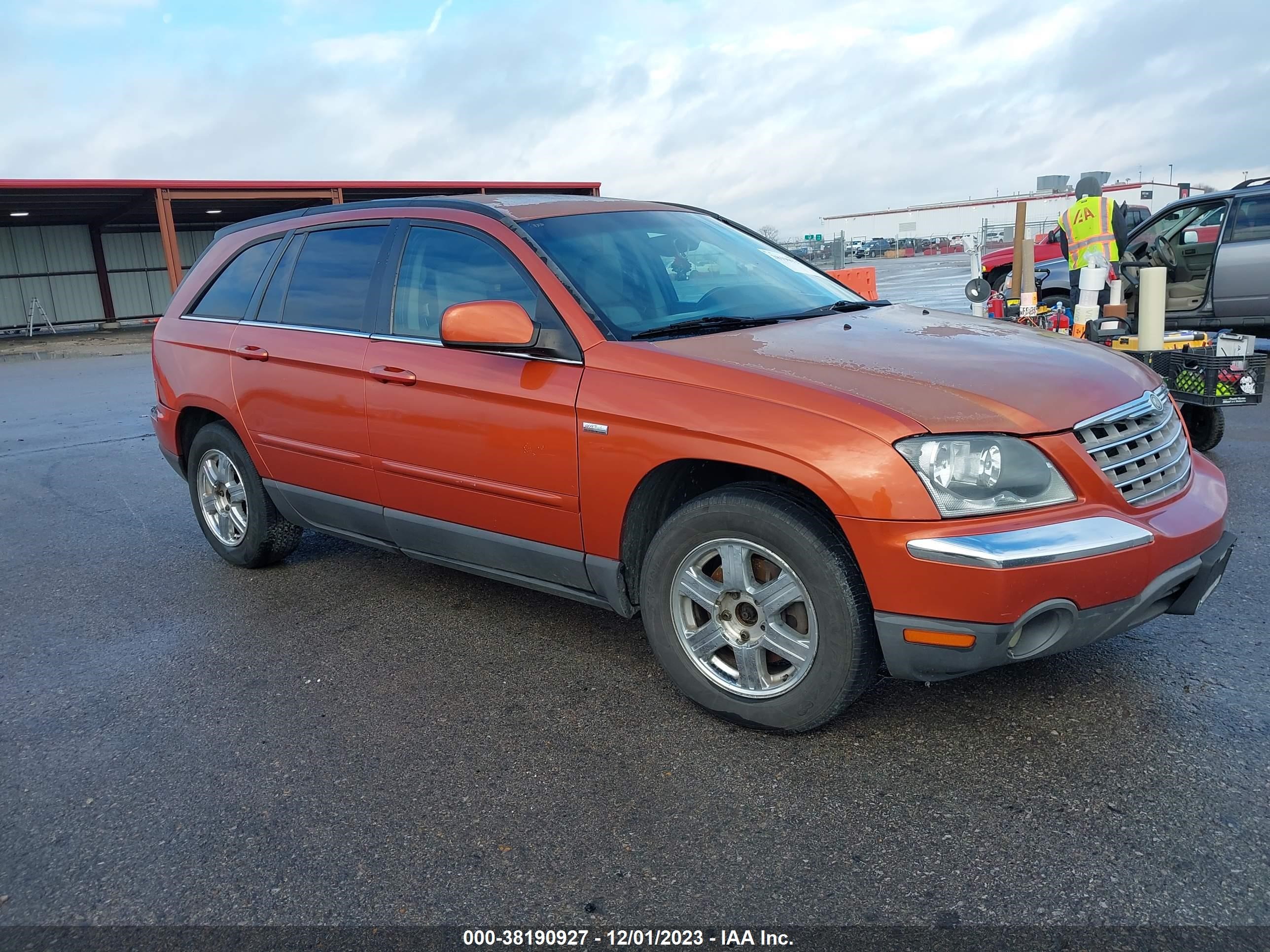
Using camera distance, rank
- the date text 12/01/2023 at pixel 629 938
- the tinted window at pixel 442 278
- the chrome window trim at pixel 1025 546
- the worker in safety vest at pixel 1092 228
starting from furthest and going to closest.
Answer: the worker in safety vest at pixel 1092 228 → the tinted window at pixel 442 278 → the chrome window trim at pixel 1025 546 → the date text 12/01/2023 at pixel 629 938

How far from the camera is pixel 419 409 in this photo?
156 inches

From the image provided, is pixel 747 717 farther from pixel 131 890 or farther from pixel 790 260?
pixel 790 260

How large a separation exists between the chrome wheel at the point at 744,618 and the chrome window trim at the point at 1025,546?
0.44 meters

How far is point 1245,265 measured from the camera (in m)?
10.0

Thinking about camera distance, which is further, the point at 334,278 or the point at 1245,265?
the point at 1245,265

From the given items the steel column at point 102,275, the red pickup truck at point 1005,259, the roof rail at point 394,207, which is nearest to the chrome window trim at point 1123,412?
the roof rail at point 394,207

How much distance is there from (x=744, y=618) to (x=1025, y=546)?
2.98 feet

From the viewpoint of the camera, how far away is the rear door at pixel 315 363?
430 cm

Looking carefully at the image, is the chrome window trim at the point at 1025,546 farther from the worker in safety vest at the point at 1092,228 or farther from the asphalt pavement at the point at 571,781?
the worker in safety vest at the point at 1092,228

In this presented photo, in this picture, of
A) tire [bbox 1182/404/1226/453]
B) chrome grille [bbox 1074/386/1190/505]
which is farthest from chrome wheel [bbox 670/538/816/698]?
tire [bbox 1182/404/1226/453]

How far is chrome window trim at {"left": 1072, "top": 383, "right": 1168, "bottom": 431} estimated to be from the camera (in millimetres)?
2979

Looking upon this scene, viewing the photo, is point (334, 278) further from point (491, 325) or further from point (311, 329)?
point (491, 325)

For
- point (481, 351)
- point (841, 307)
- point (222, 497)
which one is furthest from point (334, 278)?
point (841, 307)

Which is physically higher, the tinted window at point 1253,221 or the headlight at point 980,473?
the tinted window at point 1253,221
